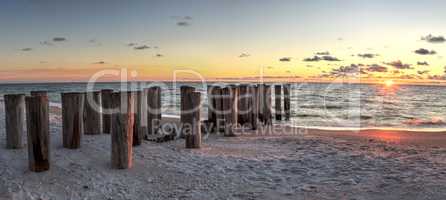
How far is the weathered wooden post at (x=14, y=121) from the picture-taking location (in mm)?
7707

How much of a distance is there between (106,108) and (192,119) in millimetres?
1769

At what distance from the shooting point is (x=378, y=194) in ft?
19.2

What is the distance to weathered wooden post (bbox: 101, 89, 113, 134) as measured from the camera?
27.3ft

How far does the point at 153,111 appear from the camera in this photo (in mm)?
9805

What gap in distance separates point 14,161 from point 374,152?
7.09 m

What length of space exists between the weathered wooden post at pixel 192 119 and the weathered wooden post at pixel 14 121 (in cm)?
316

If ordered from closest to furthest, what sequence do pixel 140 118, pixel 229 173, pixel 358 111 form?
1. pixel 229 173
2. pixel 140 118
3. pixel 358 111

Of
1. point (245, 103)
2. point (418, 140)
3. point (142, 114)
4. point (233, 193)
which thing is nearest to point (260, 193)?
point (233, 193)

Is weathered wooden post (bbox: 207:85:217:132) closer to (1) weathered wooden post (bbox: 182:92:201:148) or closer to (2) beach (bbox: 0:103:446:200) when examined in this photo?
(2) beach (bbox: 0:103:446:200)

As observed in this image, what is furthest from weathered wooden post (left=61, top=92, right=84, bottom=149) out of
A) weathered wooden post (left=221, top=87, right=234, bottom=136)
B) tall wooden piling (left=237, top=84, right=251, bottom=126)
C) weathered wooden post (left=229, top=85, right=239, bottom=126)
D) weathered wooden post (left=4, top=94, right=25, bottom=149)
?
tall wooden piling (left=237, top=84, right=251, bottom=126)

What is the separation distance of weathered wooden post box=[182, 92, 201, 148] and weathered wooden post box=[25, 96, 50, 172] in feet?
9.94

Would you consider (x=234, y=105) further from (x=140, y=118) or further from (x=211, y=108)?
(x=140, y=118)

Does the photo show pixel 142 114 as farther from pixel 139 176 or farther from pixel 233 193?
pixel 233 193

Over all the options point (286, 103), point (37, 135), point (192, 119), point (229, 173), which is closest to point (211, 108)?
point (192, 119)
